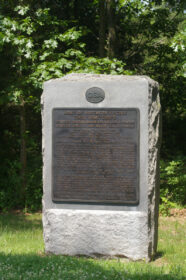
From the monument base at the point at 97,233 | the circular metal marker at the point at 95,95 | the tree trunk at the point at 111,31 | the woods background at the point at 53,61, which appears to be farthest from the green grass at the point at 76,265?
the tree trunk at the point at 111,31

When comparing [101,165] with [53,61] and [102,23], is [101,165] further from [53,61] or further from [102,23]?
[102,23]

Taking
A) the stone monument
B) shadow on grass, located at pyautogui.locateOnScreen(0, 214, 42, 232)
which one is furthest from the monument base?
shadow on grass, located at pyautogui.locateOnScreen(0, 214, 42, 232)

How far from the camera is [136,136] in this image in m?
4.98

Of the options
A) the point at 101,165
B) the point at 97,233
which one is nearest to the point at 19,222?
the point at 97,233

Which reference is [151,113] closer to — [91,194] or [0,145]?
[91,194]

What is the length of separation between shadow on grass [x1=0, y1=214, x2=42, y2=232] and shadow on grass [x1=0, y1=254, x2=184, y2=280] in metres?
2.62

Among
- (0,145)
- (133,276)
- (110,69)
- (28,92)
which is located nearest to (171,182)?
(110,69)

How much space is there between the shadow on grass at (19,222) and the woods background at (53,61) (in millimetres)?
693

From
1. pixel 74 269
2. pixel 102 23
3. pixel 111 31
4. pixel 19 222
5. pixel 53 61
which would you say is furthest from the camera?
pixel 111 31

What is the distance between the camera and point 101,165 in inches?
201

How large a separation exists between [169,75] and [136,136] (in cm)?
802

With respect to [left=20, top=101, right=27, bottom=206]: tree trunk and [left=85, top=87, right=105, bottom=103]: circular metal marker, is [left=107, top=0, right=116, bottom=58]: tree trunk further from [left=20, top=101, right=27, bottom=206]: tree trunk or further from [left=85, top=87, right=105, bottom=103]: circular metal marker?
[left=85, top=87, right=105, bottom=103]: circular metal marker

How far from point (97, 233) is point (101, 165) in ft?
2.84

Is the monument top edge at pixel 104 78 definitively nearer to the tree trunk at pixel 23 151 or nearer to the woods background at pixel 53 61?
the woods background at pixel 53 61
